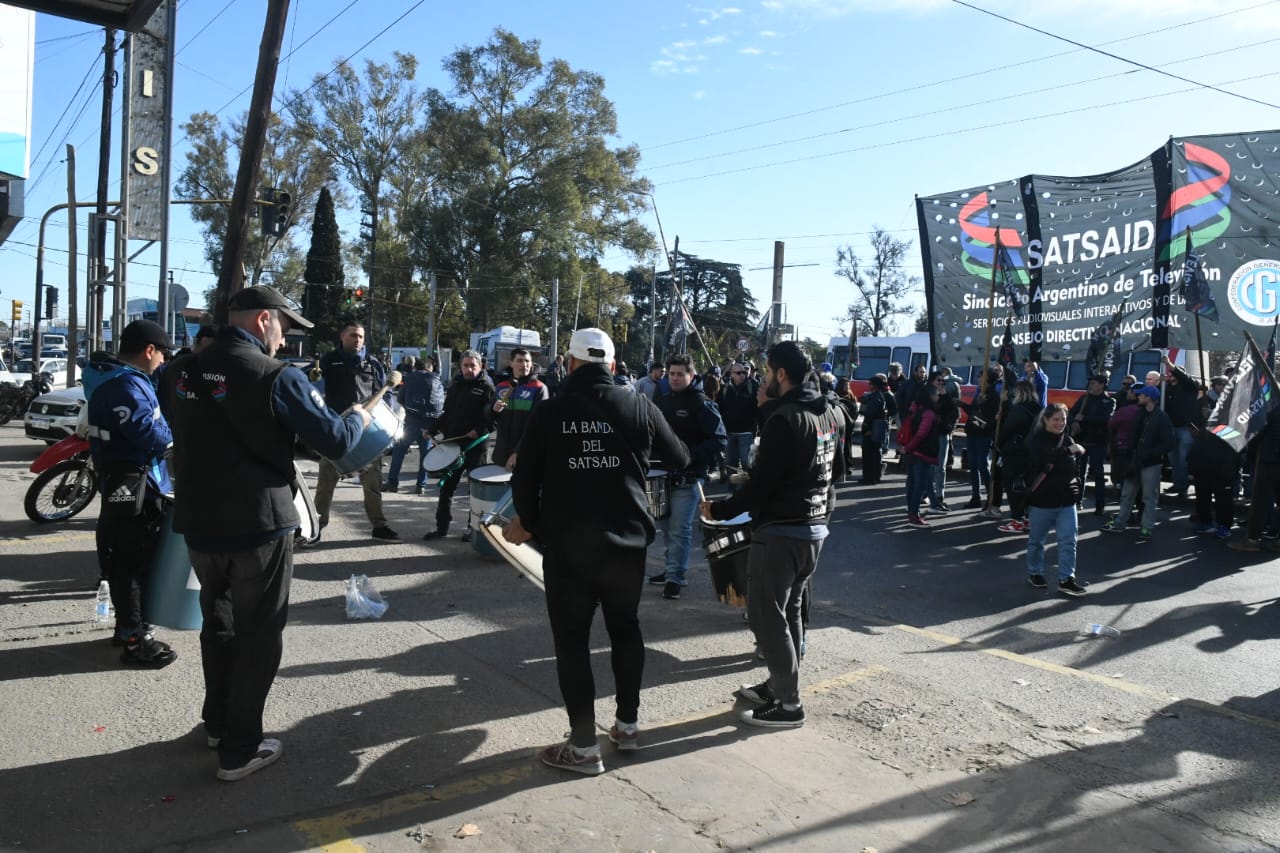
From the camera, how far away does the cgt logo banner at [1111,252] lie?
1134 cm

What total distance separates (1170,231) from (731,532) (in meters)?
9.42

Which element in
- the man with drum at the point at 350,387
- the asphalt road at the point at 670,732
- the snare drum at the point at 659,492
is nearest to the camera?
the asphalt road at the point at 670,732

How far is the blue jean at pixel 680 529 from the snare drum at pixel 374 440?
105 inches

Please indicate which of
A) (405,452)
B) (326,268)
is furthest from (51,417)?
(326,268)

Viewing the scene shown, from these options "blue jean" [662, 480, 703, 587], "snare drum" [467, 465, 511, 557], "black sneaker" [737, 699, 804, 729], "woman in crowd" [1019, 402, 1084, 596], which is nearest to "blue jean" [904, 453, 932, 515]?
"woman in crowd" [1019, 402, 1084, 596]

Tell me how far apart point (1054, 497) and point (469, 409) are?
5.28 m

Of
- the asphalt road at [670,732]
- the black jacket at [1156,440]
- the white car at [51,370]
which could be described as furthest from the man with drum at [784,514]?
the white car at [51,370]

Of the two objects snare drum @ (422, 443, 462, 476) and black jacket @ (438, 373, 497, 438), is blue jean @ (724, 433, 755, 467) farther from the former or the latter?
snare drum @ (422, 443, 462, 476)

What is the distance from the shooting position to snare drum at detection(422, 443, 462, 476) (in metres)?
8.31

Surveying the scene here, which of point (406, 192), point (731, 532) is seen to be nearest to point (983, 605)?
point (731, 532)

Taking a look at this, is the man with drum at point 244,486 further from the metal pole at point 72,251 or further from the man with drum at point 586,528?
the metal pole at point 72,251

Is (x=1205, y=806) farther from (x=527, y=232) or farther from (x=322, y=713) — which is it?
(x=527, y=232)

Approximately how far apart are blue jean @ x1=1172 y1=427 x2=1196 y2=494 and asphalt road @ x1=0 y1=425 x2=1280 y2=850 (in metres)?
5.16

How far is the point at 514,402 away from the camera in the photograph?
8.14m
